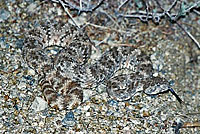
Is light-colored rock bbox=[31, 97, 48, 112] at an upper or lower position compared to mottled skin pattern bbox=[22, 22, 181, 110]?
lower

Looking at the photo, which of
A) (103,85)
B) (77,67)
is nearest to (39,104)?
(77,67)

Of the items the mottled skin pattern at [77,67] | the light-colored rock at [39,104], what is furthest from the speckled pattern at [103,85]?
the mottled skin pattern at [77,67]

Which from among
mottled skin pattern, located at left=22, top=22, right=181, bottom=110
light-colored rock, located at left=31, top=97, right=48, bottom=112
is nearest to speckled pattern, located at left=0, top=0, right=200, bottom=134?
light-colored rock, located at left=31, top=97, right=48, bottom=112

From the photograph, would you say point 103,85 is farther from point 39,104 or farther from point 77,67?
point 39,104

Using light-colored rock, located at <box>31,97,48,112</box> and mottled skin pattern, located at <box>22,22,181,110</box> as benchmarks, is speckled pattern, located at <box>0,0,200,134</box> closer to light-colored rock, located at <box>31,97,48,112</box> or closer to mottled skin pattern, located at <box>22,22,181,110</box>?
light-colored rock, located at <box>31,97,48,112</box>

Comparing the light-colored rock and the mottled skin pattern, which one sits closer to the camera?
the light-colored rock

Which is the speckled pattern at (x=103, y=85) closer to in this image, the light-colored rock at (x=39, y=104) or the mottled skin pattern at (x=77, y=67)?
the light-colored rock at (x=39, y=104)
